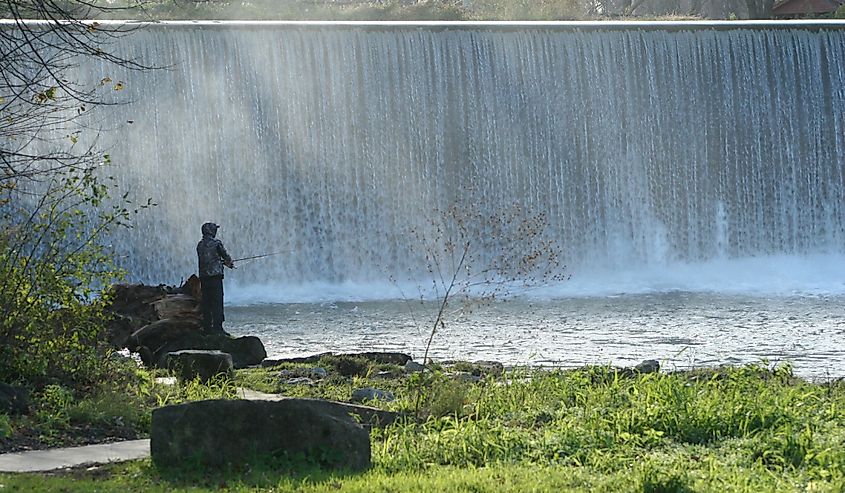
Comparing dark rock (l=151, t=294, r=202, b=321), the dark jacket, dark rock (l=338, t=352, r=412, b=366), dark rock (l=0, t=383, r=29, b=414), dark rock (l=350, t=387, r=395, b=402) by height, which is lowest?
dark rock (l=350, t=387, r=395, b=402)

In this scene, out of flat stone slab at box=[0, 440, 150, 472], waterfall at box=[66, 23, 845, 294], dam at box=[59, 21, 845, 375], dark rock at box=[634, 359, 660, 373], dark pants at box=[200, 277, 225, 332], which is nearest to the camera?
flat stone slab at box=[0, 440, 150, 472]

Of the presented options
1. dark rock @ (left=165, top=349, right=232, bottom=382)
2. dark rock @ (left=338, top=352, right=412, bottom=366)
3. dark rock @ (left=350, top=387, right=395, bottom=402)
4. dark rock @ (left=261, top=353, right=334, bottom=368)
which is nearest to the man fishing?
dark rock @ (left=261, top=353, right=334, bottom=368)

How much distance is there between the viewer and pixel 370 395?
10.9 metres

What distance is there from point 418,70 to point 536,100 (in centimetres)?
253

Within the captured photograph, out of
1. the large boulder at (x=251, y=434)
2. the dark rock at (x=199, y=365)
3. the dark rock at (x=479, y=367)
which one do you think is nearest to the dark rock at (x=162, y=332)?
the dark rock at (x=199, y=365)

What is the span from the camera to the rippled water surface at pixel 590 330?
15.1 meters

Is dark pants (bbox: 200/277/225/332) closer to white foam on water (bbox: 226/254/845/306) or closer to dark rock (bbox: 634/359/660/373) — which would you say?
dark rock (bbox: 634/359/660/373)

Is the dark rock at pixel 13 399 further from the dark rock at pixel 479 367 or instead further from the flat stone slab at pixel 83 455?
the dark rock at pixel 479 367

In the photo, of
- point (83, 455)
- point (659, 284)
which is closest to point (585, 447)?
point (83, 455)

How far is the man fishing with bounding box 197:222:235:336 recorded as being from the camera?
44.9 feet

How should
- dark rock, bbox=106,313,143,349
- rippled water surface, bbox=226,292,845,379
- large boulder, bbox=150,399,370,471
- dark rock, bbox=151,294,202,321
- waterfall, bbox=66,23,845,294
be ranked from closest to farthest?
1. large boulder, bbox=150,399,370,471
2. dark rock, bbox=151,294,202,321
3. dark rock, bbox=106,313,143,349
4. rippled water surface, bbox=226,292,845,379
5. waterfall, bbox=66,23,845,294

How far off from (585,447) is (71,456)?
3.02m

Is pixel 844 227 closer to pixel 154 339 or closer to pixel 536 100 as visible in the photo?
pixel 536 100

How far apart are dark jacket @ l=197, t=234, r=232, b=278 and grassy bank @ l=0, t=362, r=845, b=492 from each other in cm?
399
